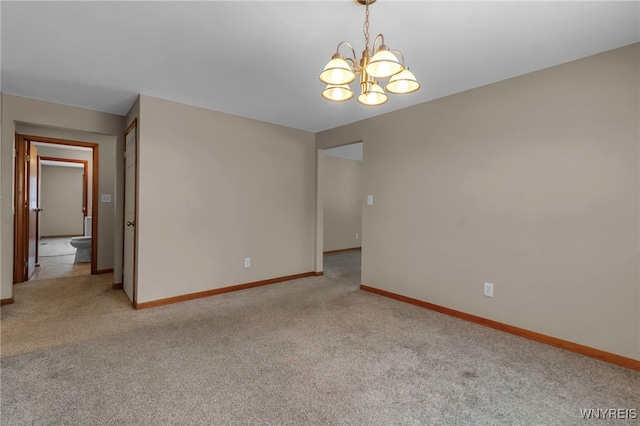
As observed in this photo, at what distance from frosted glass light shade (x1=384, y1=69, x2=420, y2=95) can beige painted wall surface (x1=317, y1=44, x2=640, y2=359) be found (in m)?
1.60

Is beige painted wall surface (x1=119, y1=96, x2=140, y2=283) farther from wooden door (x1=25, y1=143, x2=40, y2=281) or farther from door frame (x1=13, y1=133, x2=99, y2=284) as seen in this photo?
wooden door (x1=25, y1=143, x2=40, y2=281)

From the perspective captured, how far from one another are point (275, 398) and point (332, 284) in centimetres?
262

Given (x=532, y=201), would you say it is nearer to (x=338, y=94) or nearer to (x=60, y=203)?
(x=338, y=94)

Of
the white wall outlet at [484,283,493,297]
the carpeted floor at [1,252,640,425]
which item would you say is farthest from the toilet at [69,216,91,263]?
the white wall outlet at [484,283,493,297]

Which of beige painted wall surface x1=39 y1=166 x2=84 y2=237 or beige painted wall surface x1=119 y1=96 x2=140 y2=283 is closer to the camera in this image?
beige painted wall surface x1=119 y1=96 x2=140 y2=283

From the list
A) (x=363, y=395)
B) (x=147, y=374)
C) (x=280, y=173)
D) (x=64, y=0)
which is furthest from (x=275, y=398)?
(x=280, y=173)

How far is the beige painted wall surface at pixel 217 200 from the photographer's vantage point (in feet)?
10.8

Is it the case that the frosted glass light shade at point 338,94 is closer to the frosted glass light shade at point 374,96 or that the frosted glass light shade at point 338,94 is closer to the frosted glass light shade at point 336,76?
the frosted glass light shade at point 374,96

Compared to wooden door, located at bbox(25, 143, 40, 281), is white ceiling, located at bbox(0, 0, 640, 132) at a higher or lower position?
higher

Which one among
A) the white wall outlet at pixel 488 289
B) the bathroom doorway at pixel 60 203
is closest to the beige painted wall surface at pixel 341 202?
the white wall outlet at pixel 488 289

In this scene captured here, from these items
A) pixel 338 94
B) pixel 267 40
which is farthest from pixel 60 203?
pixel 338 94

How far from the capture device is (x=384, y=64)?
1491 mm

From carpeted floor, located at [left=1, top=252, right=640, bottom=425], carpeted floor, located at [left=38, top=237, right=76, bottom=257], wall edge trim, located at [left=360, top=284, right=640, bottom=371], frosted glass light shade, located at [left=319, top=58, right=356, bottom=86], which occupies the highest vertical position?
frosted glass light shade, located at [left=319, top=58, right=356, bottom=86]

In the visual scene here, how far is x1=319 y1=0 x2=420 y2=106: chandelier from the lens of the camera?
149 cm
